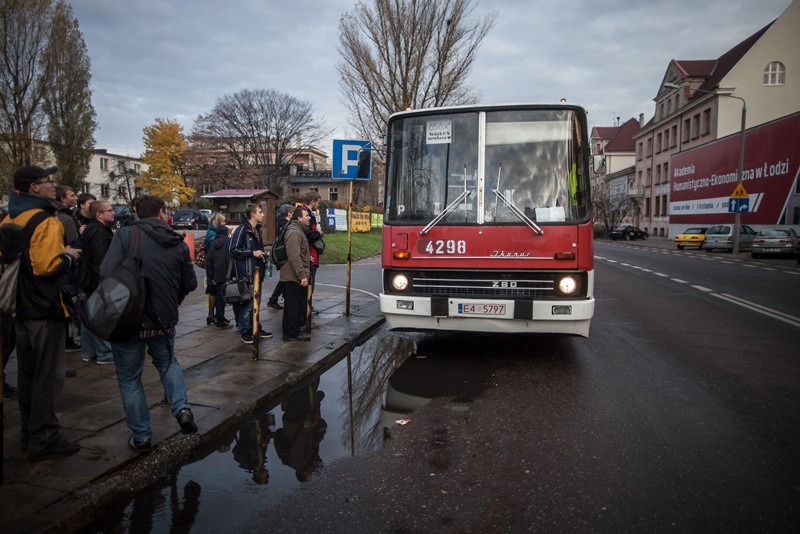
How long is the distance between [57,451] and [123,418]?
75cm

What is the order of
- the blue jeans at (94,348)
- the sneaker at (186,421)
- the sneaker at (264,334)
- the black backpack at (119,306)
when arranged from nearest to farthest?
the black backpack at (119,306), the sneaker at (186,421), the blue jeans at (94,348), the sneaker at (264,334)

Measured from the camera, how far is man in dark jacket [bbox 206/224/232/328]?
771 cm

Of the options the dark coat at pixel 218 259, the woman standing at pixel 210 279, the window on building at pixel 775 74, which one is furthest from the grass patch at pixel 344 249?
the window on building at pixel 775 74

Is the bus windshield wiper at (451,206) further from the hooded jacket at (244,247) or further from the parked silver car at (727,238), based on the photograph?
the parked silver car at (727,238)

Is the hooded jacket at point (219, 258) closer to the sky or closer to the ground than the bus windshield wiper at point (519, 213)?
closer to the ground

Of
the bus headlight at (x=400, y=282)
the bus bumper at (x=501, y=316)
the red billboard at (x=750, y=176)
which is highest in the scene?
the red billboard at (x=750, y=176)

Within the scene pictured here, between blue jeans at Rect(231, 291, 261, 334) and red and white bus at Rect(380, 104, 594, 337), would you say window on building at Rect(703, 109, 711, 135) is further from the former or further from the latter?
blue jeans at Rect(231, 291, 261, 334)

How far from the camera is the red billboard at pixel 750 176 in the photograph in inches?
1057

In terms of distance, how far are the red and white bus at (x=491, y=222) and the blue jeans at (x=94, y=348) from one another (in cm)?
320

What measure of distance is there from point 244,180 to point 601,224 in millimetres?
41939

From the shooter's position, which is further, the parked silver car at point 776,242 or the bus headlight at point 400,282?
the parked silver car at point 776,242

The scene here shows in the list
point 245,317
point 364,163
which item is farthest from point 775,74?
point 245,317

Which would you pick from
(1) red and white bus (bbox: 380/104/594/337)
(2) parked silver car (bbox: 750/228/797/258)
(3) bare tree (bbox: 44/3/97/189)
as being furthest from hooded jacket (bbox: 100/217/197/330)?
(3) bare tree (bbox: 44/3/97/189)

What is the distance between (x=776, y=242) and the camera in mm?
24688
